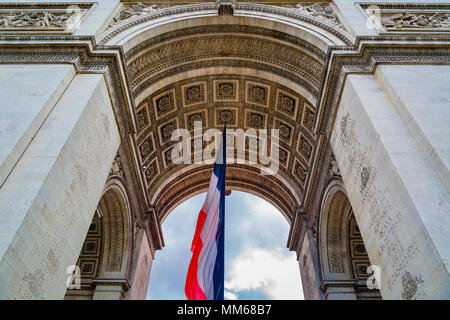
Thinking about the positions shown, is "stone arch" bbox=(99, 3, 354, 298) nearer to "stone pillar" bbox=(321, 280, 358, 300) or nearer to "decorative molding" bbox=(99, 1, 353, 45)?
"decorative molding" bbox=(99, 1, 353, 45)

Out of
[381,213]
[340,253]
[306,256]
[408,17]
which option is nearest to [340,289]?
[340,253]

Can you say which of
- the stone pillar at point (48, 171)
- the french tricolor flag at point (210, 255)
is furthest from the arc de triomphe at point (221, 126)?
the french tricolor flag at point (210, 255)

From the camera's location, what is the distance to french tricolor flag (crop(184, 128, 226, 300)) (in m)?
5.00

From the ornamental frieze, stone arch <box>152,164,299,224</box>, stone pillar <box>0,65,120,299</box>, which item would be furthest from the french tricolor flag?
stone arch <box>152,164,299,224</box>

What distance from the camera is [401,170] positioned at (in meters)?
5.64

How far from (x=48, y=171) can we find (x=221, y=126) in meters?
8.74

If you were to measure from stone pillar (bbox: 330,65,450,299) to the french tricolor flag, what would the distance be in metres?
3.04

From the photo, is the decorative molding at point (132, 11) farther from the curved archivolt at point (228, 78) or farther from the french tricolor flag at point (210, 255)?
the french tricolor flag at point (210, 255)

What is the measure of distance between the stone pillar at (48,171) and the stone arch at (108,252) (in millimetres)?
3731

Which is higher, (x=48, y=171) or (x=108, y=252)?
(x=108, y=252)

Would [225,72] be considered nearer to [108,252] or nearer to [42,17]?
[42,17]

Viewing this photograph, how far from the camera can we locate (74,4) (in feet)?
32.9

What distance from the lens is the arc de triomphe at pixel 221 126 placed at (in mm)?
5453
